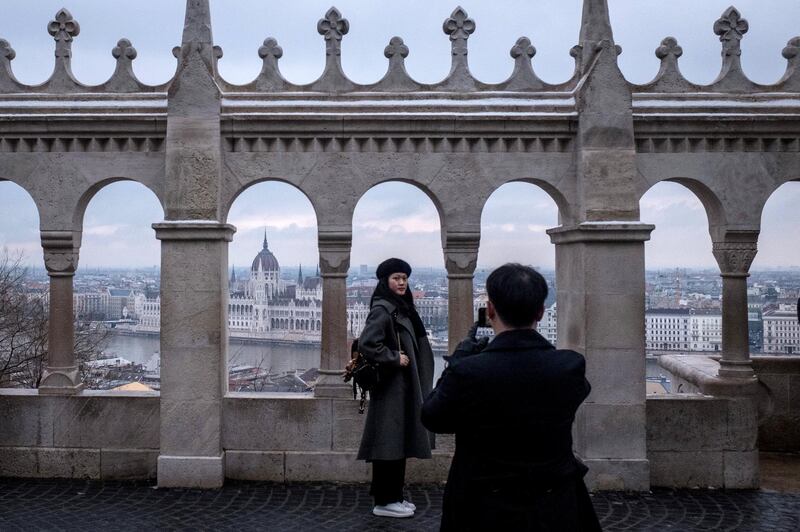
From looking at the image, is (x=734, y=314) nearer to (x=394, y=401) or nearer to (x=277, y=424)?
(x=394, y=401)

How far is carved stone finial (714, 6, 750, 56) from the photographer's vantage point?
276 inches

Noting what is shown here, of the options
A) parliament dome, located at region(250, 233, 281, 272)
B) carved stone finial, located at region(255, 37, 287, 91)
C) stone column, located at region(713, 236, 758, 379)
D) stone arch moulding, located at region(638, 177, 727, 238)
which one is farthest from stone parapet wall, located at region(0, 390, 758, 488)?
parliament dome, located at region(250, 233, 281, 272)

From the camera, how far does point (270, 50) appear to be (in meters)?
7.04

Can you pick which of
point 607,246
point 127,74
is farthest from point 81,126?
point 607,246

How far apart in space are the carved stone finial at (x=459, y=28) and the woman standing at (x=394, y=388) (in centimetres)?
243

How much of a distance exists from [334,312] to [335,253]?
Result: 1.73ft

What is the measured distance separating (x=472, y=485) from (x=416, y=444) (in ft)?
9.85

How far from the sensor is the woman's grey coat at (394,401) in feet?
18.2

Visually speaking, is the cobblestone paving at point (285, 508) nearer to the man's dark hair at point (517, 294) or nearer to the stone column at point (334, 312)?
the stone column at point (334, 312)

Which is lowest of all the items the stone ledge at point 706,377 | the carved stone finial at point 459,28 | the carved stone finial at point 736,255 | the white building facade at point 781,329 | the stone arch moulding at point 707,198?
the stone ledge at point 706,377

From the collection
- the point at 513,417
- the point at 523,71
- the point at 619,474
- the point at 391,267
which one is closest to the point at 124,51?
the point at 391,267

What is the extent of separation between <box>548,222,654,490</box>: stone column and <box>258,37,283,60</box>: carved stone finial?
3.10 metres

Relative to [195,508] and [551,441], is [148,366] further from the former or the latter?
[551,441]

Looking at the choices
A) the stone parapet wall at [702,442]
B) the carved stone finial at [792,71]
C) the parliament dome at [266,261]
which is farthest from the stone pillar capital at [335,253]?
the parliament dome at [266,261]
